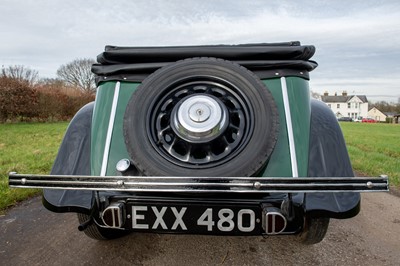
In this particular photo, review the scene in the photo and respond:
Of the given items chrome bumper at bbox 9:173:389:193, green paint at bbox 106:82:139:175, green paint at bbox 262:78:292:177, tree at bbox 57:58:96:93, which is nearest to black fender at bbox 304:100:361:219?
green paint at bbox 262:78:292:177

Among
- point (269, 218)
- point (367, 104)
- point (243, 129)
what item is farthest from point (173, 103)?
point (367, 104)

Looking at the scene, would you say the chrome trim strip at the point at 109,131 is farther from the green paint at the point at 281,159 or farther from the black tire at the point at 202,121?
the green paint at the point at 281,159

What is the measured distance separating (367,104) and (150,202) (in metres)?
97.7

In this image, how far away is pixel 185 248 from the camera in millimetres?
2459

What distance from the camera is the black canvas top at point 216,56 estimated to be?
2168 mm

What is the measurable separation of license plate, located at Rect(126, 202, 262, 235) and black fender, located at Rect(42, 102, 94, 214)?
36 cm

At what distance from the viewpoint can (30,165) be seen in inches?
208

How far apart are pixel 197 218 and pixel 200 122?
23.5 inches

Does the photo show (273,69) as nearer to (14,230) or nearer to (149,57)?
(149,57)

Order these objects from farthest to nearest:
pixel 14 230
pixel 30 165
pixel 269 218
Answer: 1. pixel 30 165
2. pixel 14 230
3. pixel 269 218

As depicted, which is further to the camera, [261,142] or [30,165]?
[30,165]

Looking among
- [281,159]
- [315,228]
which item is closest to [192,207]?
[281,159]

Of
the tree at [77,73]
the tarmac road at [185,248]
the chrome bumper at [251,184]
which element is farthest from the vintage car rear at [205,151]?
the tree at [77,73]

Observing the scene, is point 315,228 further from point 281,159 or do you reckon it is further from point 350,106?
point 350,106
